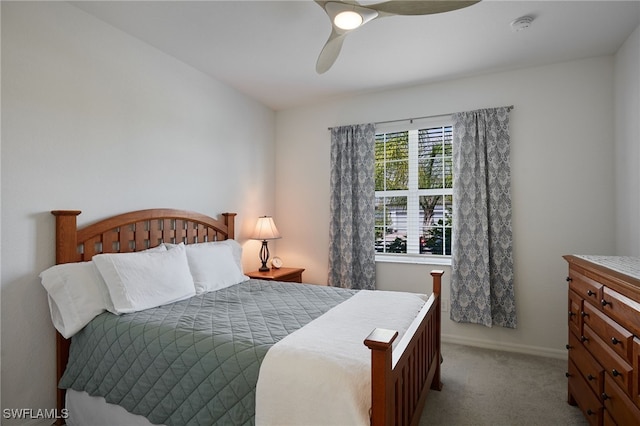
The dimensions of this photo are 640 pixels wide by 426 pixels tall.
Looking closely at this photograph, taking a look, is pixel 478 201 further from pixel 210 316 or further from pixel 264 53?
pixel 210 316

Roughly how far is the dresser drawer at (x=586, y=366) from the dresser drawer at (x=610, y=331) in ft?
0.55

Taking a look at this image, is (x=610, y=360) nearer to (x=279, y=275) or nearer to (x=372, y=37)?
(x=372, y=37)

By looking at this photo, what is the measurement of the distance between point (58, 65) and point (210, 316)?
6.00 ft

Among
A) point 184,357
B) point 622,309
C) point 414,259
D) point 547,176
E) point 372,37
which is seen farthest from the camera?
point 414,259

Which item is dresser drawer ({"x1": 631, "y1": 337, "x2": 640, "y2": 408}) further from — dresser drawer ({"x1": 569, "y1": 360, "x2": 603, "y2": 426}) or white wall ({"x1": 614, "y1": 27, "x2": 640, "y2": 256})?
white wall ({"x1": 614, "y1": 27, "x2": 640, "y2": 256})

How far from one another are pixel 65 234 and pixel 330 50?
1991 millimetres

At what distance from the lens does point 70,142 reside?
2.20m

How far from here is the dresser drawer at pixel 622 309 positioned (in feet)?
4.53

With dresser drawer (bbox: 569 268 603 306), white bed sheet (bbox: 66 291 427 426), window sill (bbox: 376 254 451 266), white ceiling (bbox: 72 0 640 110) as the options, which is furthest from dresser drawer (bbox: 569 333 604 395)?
white ceiling (bbox: 72 0 640 110)

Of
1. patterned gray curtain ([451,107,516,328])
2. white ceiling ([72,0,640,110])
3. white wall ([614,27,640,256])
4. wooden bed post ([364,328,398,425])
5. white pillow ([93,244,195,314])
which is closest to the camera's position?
wooden bed post ([364,328,398,425])

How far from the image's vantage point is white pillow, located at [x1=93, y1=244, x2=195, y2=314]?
202 centimetres

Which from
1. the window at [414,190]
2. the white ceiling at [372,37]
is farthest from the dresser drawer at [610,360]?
the white ceiling at [372,37]

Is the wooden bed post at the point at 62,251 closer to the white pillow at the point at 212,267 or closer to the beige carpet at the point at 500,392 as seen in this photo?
the white pillow at the point at 212,267

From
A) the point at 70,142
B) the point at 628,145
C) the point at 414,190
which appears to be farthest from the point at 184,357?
the point at 628,145
